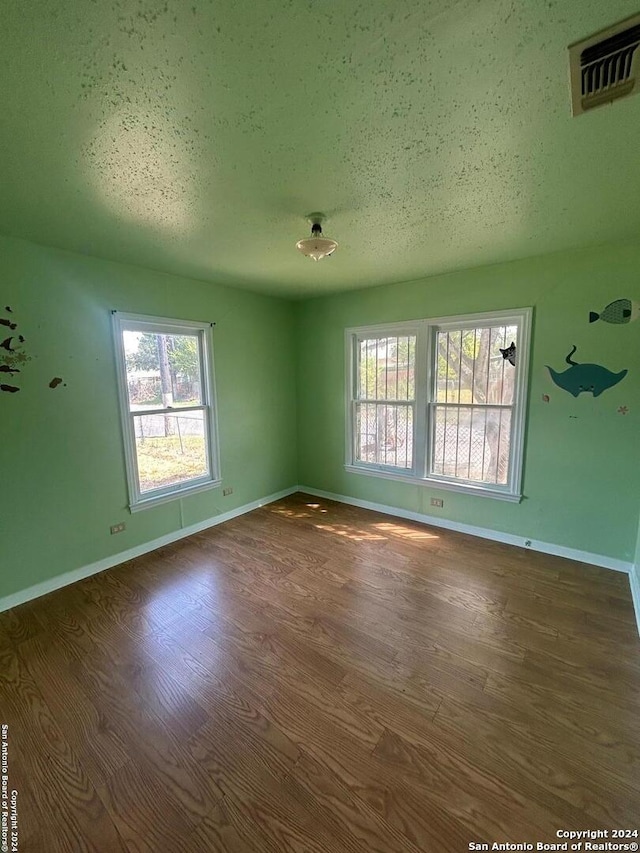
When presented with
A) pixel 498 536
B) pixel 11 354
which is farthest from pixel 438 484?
pixel 11 354

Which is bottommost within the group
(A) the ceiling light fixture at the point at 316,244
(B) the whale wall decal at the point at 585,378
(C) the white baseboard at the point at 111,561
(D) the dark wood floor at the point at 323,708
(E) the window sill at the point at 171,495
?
(D) the dark wood floor at the point at 323,708

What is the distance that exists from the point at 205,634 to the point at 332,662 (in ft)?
2.76

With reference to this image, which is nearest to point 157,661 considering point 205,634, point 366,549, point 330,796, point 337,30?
Answer: point 205,634

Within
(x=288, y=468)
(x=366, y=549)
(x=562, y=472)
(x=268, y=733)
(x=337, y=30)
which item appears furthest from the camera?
(x=288, y=468)

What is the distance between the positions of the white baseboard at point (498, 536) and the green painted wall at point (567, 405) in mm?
52

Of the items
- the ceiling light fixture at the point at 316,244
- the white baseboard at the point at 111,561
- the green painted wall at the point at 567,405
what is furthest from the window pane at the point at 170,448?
the green painted wall at the point at 567,405

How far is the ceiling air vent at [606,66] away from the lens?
99 centimetres

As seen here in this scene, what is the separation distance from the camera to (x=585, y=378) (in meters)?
2.82

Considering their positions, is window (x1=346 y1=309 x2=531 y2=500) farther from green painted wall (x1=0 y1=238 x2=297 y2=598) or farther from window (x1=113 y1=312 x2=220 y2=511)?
green painted wall (x1=0 y1=238 x2=297 y2=598)

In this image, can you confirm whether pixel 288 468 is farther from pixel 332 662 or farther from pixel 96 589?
pixel 332 662

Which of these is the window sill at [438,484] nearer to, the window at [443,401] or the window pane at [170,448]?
the window at [443,401]

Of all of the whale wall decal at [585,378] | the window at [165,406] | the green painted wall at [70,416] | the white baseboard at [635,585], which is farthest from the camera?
the window at [165,406]

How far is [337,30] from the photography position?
979 mm

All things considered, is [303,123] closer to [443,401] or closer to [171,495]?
[443,401]
